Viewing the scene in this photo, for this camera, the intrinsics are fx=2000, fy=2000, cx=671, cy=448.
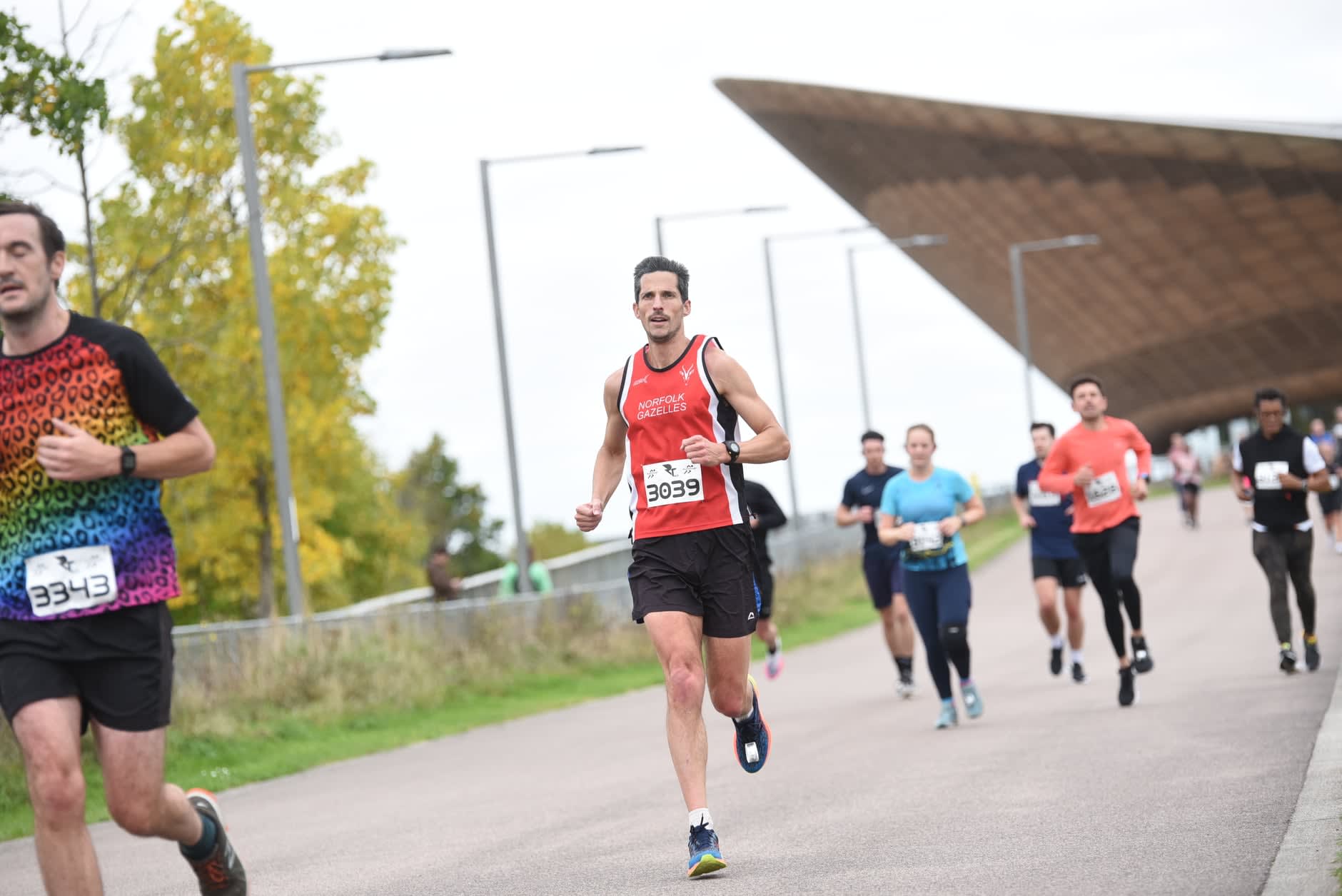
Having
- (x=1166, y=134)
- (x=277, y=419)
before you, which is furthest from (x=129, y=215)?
(x=1166, y=134)

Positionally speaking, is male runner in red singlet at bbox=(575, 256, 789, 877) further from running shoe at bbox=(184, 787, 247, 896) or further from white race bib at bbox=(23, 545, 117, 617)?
white race bib at bbox=(23, 545, 117, 617)

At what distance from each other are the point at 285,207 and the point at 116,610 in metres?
26.4

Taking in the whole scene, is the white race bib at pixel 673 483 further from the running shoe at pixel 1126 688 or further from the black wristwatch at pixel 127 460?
the running shoe at pixel 1126 688

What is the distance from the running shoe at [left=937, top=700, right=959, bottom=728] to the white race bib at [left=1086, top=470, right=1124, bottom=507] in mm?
1643

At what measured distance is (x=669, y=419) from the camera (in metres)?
7.49

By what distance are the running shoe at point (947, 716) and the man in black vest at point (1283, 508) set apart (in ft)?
8.76

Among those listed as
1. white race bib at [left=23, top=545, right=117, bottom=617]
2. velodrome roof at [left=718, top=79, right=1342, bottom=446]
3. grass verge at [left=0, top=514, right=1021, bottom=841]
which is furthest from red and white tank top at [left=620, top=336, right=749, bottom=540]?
velodrome roof at [left=718, top=79, right=1342, bottom=446]

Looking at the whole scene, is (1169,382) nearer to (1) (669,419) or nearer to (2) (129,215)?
(2) (129,215)

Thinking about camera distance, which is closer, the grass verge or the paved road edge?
Result: the paved road edge

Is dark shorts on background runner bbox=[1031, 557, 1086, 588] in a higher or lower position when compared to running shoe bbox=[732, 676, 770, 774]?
lower

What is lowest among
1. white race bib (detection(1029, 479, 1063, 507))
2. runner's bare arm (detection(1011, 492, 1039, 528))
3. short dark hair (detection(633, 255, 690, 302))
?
runner's bare arm (detection(1011, 492, 1039, 528))

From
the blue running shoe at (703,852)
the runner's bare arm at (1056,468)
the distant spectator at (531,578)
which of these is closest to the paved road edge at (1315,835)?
the blue running shoe at (703,852)

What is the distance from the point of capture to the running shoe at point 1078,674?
1566 cm

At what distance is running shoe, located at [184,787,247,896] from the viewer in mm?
5906
